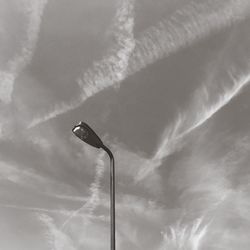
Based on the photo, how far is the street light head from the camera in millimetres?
9281

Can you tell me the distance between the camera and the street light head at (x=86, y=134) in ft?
30.5

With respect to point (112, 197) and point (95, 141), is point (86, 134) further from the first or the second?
point (112, 197)

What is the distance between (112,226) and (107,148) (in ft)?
5.52

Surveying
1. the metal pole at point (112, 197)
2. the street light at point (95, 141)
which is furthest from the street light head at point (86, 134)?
the metal pole at point (112, 197)

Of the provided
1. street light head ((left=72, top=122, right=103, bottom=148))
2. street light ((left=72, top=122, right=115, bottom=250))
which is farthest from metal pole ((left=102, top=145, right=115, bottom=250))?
street light head ((left=72, top=122, right=103, bottom=148))

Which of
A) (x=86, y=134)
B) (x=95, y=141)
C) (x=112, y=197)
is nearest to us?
(x=86, y=134)

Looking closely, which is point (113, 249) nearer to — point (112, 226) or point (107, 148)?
point (112, 226)

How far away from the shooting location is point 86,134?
939 cm

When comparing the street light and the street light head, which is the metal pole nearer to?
the street light

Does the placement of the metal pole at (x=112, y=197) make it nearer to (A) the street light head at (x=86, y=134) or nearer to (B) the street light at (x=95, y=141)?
(B) the street light at (x=95, y=141)

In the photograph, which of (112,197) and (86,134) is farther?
(112,197)

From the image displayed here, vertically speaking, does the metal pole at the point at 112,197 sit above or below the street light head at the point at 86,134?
Result: below

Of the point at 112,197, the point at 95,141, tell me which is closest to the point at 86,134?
the point at 95,141

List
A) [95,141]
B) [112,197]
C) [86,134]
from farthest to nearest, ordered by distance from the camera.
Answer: [112,197] → [95,141] → [86,134]
